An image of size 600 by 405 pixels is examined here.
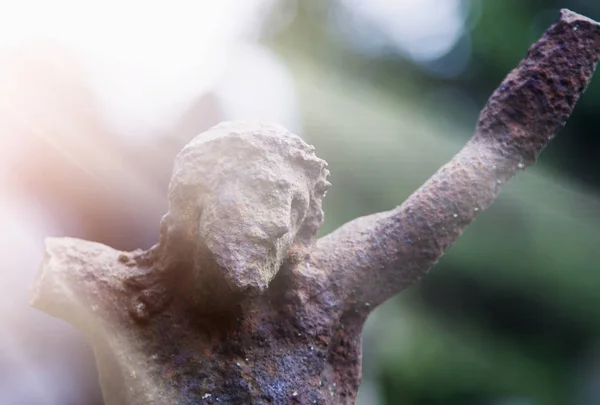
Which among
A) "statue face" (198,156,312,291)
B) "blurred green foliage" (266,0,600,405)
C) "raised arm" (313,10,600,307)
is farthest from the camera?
"blurred green foliage" (266,0,600,405)

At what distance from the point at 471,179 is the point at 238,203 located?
1.34ft

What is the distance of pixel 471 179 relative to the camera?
2.82ft

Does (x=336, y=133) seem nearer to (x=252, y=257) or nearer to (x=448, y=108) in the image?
(x=448, y=108)

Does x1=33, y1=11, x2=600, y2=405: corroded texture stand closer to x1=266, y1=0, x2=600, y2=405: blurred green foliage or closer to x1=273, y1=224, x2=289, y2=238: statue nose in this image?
x1=273, y1=224, x2=289, y2=238: statue nose

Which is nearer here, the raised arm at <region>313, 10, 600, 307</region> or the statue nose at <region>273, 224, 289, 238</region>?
the statue nose at <region>273, 224, 289, 238</region>

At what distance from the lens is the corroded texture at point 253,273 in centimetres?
67

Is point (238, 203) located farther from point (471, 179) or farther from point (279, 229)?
point (471, 179)

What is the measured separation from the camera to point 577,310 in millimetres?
1530

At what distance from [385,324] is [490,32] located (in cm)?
84

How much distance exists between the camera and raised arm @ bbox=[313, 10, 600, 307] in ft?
2.77

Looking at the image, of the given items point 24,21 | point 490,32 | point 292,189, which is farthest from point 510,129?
point 24,21

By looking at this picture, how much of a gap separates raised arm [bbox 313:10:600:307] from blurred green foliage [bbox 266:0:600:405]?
0.43m

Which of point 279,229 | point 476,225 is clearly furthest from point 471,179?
point 476,225

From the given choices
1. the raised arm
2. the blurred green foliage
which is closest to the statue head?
the raised arm
